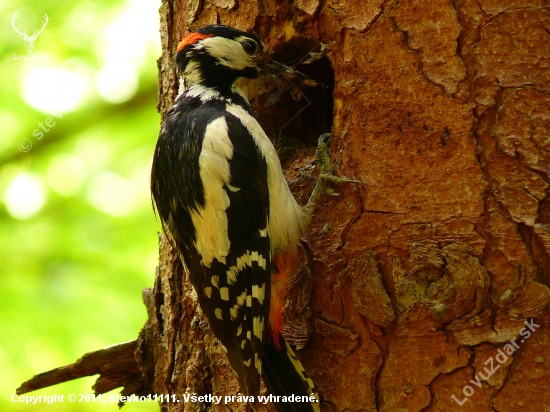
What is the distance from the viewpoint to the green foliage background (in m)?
4.19

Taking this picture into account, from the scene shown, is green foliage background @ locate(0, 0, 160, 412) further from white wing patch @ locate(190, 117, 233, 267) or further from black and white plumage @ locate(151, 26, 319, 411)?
white wing patch @ locate(190, 117, 233, 267)

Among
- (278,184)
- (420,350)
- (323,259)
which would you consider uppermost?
(278,184)

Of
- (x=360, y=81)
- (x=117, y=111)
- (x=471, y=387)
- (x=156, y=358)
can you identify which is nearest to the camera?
(x=471, y=387)

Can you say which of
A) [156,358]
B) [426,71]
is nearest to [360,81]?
[426,71]

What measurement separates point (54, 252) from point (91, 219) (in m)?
0.33

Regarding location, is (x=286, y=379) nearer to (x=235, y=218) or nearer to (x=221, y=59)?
(x=235, y=218)

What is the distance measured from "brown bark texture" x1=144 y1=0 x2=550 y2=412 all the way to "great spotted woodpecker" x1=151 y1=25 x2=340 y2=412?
4.4 inches

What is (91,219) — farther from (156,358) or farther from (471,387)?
(471,387)

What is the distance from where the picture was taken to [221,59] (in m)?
3.09

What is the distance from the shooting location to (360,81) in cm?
259

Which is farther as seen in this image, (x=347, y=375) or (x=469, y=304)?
(x=347, y=375)

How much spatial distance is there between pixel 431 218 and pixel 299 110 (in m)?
1.36

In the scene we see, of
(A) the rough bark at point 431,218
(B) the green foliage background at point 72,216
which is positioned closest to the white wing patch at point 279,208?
(A) the rough bark at point 431,218

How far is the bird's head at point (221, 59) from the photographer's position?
117 inches
